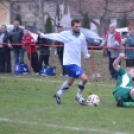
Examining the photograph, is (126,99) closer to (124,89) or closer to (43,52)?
(124,89)

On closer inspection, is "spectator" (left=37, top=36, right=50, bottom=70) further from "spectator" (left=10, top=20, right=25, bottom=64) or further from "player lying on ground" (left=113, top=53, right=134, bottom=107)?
"player lying on ground" (left=113, top=53, right=134, bottom=107)

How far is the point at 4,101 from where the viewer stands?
15070 mm

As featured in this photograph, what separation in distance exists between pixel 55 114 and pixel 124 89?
6.29 feet

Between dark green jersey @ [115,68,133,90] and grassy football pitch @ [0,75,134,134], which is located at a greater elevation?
dark green jersey @ [115,68,133,90]

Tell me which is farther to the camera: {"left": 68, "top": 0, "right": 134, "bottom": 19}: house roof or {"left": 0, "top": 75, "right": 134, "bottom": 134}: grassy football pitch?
{"left": 68, "top": 0, "right": 134, "bottom": 19}: house roof

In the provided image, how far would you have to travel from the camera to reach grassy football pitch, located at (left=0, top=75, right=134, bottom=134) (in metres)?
11.1

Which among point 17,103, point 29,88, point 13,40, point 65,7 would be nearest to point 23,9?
point 65,7

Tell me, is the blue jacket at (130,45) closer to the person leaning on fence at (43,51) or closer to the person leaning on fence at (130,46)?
the person leaning on fence at (130,46)

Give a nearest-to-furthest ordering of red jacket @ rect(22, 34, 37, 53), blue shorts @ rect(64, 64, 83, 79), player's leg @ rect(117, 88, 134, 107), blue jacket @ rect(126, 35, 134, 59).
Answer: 1. player's leg @ rect(117, 88, 134, 107)
2. blue shorts @ rect(64, 64, 83, 79)
3. blue jacket @ rect(126, 35, 134, 59)
4. red jacket @ rect(22, 34, 37, 53)

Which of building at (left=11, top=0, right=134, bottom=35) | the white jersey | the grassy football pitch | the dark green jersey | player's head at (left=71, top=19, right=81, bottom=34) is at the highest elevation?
building at (left=11, top=0, right=134, bottom=35)

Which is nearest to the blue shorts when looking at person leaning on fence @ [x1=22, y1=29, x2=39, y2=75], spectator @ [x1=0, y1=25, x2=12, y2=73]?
person leaning on fence @ [x1=22, y1=29, x2=39, y2=75]

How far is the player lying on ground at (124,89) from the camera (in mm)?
13898

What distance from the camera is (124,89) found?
1393cm

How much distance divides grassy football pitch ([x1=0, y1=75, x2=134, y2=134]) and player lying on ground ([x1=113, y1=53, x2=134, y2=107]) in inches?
11.5
